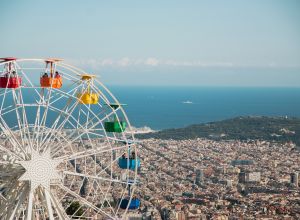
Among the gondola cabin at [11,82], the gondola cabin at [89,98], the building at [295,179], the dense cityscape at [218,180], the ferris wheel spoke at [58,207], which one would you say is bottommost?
the dense cityscape at [218,180]

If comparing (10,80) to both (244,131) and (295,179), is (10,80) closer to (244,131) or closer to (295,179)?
(295,179)

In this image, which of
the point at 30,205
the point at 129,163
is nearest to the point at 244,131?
the point at 129,163

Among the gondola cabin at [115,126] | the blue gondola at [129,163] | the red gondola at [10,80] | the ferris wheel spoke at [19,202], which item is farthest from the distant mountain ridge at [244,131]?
the ferris wheel spoke at [19,202]

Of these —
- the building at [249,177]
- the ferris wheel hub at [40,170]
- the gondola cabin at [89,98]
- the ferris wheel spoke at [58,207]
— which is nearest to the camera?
the ferris wheel hub at [40,170]

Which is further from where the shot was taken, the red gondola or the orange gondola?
the orange gondola

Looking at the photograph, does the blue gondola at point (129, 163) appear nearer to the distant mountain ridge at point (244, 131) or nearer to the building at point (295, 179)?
the building at point (295, 179)

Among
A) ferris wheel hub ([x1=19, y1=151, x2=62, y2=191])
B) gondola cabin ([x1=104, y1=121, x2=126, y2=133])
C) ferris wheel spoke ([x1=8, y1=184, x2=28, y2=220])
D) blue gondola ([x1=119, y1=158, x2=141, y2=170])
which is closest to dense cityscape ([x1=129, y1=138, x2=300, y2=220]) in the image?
blue gondola ([x1=119, y1=158, x2=141, y2=170])

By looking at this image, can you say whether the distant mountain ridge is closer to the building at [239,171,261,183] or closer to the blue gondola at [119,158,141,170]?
the building at [239,171,261,183]
